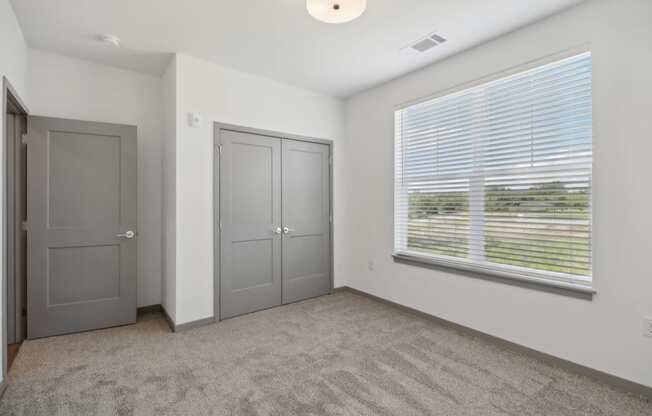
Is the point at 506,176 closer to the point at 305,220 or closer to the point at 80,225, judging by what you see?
the point at 305,220

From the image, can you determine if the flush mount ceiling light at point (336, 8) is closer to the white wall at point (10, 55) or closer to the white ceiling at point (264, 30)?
the white ceiling at point (264, 30)

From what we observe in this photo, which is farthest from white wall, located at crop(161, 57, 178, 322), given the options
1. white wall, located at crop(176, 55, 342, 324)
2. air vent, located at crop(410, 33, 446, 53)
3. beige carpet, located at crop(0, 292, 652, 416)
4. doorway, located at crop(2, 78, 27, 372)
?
air vent, located at crop(410, 33, 446, 53)

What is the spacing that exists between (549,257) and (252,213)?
9.52 feet

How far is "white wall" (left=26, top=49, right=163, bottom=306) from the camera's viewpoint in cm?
311

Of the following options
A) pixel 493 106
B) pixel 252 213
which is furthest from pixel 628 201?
pixel 252 213

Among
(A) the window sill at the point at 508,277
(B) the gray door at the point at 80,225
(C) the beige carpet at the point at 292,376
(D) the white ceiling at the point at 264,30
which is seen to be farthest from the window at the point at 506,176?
(B) the gray door at the point at 80,225

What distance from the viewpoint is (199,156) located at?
327 centimetres

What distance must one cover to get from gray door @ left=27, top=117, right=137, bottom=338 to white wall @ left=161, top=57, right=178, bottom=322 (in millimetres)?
309

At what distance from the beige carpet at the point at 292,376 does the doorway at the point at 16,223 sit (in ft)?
0.72

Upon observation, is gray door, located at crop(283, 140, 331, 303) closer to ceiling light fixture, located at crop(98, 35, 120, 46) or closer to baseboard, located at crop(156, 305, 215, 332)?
baseboard, located at crop(156, 305, 215, 332)

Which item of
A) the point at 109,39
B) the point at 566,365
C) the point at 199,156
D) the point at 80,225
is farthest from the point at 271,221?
the point at 566,365

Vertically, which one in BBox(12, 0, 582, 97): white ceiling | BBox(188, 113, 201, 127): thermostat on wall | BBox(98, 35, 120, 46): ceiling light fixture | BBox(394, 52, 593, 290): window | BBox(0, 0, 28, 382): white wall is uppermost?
BBox(12, 0, 582, 97): white ceiling

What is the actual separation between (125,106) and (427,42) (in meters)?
3.25

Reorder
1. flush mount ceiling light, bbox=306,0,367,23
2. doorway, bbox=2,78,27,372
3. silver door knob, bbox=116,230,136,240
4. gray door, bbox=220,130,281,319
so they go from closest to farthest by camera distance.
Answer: flush mount ceiling light, bbox=306,0,367,23 → doorway, bbox=2,78,27,372 → silver door knob, bbox=116,230,136,240 → gray door, bbox=220,130,281,319
